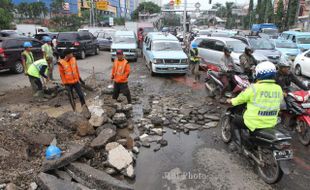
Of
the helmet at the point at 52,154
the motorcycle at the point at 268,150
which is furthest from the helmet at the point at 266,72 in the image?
the helmet at the point at 52,154

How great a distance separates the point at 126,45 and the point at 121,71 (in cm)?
961

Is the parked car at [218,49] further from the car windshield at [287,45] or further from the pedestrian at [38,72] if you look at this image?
the pedestrian at [38,72]

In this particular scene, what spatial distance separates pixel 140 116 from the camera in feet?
23.5

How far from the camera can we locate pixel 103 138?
5.11m

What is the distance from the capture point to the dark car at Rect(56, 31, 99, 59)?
54.7 feet

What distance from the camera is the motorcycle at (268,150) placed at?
379cm

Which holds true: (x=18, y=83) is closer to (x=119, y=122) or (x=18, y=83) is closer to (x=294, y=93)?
(x=119, y=122)

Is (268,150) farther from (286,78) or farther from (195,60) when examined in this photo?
(195,60)

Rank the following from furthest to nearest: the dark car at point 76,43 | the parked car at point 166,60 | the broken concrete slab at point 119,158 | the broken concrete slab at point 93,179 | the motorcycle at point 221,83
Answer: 1. the dark car at point 76,43
2. the parked car at point 166,60
3. the motorcycle at point 221,83
4. the broken concrete slab at point 119,158
5. the broken concrete slab at point 93,179

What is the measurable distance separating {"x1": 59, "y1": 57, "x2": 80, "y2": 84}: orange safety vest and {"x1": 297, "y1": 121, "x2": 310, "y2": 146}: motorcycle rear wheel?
A: 17.6ft

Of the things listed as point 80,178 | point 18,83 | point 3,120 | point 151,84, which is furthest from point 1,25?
point 80,178

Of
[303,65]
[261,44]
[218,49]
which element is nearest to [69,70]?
[218,49]

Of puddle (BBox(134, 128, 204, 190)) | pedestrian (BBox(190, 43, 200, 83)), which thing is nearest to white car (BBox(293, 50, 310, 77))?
pedestrian (BBox(190, 43, 200, 83))

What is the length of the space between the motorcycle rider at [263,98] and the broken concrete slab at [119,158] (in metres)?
2.13
